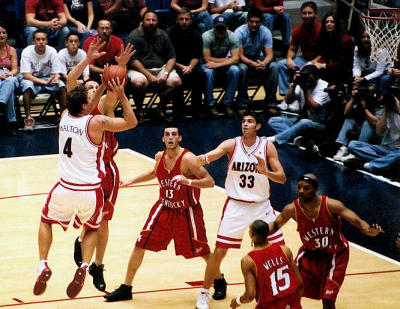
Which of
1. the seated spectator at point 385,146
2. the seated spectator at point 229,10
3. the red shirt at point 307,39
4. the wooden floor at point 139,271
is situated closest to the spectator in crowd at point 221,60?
the seated spectator at point 229,10

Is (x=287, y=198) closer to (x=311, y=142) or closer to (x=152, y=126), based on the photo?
(x=311, y=142)

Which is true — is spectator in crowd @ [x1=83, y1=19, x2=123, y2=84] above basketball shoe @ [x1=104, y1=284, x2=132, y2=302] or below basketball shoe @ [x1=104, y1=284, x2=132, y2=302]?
above

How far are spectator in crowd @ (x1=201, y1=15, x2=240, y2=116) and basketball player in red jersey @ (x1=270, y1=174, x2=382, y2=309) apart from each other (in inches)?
315

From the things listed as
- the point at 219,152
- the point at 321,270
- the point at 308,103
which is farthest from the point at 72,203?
the point at 308,103

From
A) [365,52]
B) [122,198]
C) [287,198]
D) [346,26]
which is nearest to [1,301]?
[122,198]

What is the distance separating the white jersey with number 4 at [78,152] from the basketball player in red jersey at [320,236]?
1660 millimetres

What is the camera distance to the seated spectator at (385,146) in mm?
12602

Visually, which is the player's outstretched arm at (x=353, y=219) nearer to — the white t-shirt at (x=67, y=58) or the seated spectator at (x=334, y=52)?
the seated spectator at (x=334, y=52)

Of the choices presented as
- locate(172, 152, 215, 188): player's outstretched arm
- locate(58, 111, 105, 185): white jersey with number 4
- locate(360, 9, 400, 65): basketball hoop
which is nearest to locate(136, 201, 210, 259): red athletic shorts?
locate(172, 152, 215, 188): player's outstretched arm

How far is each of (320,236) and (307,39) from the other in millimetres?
8399

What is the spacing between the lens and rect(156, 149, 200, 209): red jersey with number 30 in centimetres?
830

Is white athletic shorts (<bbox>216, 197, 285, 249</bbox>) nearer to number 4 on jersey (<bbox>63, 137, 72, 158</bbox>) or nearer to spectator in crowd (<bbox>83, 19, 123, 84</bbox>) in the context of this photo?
number 4 on jersey (<bbox>63, 137, 72, 158</bbox>)

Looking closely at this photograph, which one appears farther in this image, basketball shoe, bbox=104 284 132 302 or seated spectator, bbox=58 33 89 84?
seated spectator, bbox=58 33 89 84

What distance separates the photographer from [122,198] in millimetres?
11609
